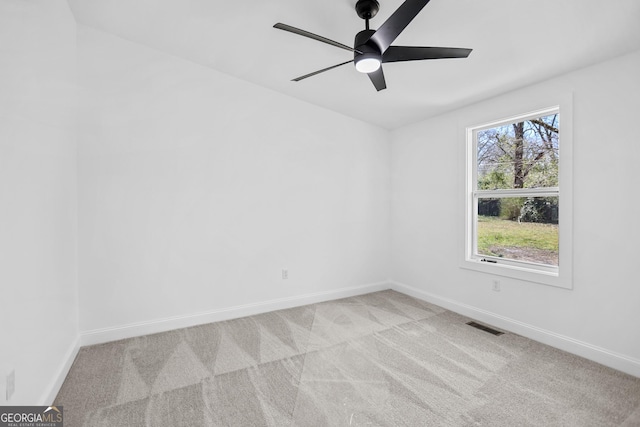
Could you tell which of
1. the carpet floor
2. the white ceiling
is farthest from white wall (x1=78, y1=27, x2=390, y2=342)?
the carpet floor

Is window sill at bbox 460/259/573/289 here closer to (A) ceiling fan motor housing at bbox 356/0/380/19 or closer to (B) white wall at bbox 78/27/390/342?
(B) white wall at bbox 78/27/390/342

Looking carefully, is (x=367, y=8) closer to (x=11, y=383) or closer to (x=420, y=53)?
(x=420, y=53)

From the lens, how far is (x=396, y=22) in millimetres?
1659

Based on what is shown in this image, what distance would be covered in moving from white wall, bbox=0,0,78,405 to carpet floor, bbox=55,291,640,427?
0.40 meters

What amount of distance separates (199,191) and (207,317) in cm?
137

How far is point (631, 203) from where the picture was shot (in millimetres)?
2227

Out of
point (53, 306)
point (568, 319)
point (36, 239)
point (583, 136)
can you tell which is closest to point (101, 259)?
point (53, 306)

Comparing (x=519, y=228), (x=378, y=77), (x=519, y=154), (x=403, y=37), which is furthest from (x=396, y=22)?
(x=519, y=228)

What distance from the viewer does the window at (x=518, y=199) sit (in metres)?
2.78

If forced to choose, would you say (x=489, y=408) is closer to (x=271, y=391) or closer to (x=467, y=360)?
(x=467, y=360)

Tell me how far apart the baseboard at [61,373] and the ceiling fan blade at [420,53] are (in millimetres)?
3135

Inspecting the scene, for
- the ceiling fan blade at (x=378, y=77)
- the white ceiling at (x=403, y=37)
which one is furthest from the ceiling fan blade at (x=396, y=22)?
the white ceiling at (x=403, y=37)

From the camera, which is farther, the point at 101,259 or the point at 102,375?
the point at 101,259

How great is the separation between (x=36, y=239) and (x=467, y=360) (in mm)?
3202
